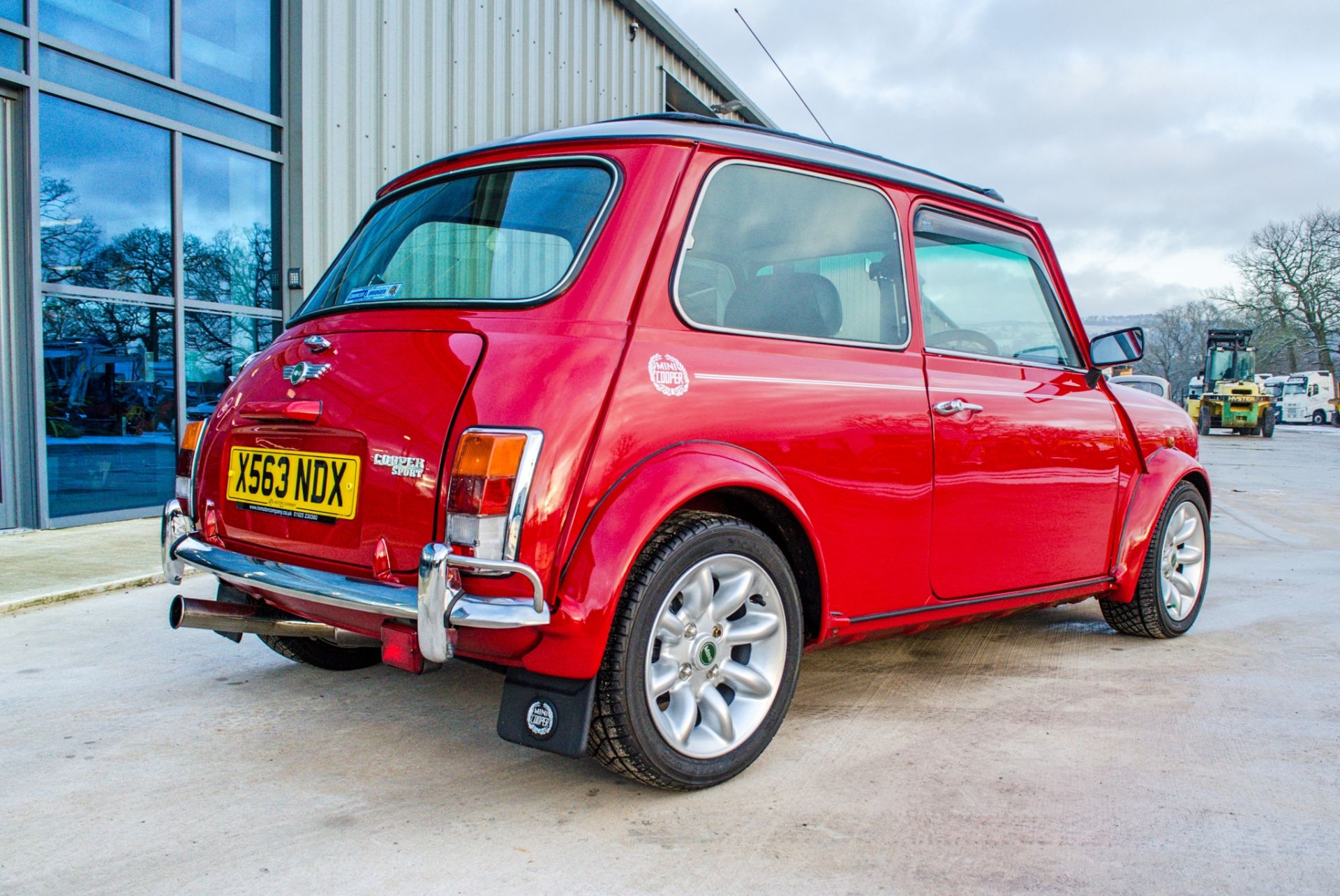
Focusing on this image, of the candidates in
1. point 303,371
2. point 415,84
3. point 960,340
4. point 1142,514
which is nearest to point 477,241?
point 303,371

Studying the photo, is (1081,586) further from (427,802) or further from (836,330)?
(427,802)

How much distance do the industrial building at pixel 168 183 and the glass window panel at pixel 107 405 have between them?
0.5 inches

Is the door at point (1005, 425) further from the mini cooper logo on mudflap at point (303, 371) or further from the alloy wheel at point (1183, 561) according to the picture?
the mini cooper logo on mudflap at point (303, 371)

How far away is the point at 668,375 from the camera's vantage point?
270 centimetres

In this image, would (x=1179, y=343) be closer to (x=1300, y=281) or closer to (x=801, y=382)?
(x=1300, y=281)

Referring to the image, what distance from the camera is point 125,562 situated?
6.09m

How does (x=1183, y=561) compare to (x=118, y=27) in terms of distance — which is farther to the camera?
(x=118, y=27)

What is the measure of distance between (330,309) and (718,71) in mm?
14884

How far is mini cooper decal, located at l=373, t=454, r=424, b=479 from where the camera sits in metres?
2.54

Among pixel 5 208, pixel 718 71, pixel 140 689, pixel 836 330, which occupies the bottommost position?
pixel 140 689

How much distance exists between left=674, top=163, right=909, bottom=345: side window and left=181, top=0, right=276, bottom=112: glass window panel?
7.14 metres

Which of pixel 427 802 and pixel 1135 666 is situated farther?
pixel 1135 666

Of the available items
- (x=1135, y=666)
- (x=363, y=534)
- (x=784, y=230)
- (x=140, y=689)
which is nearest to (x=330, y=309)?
(x=363, y=534)

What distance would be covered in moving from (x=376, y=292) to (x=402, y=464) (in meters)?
0.77
